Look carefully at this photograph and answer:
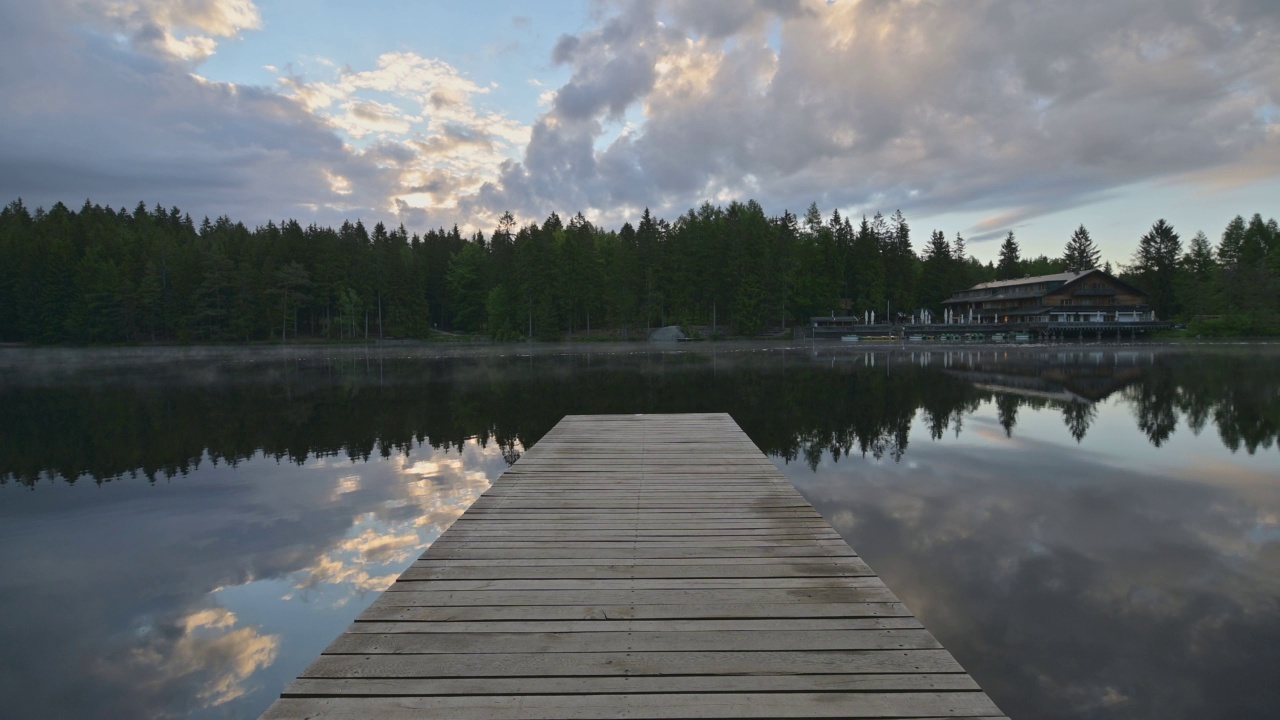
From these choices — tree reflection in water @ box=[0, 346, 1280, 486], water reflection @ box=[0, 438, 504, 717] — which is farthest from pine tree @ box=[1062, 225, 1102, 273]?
water reflection @ box=[0, 438, 504, 717]

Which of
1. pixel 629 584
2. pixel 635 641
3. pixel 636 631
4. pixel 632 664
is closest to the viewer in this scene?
pixel 632 664

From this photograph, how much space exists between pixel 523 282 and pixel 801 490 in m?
67.8

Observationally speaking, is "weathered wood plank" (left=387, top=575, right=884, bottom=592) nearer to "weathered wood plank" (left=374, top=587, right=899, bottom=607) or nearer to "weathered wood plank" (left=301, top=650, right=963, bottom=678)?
"weathered wood plank" (left=374, top=587, right=899, bottom=607)

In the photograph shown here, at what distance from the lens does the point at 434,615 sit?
13.3 ft

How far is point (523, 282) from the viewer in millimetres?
74812

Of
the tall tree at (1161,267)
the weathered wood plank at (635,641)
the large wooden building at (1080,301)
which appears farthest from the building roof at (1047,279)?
the weathered wood plank at (635,641)

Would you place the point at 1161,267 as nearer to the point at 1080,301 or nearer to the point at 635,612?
the point at 1080,301

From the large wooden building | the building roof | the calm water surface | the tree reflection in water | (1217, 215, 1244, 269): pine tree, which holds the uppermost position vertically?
(1217, 215, 1244, 269): pine tree

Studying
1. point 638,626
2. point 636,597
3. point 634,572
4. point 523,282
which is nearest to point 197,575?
point 634,572

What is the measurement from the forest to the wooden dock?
220ft

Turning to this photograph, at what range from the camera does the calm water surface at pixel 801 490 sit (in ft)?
16.1

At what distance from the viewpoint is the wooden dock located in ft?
10.1

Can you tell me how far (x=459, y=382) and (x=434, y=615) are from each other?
2452 centimetres

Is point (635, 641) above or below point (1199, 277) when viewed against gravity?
below
